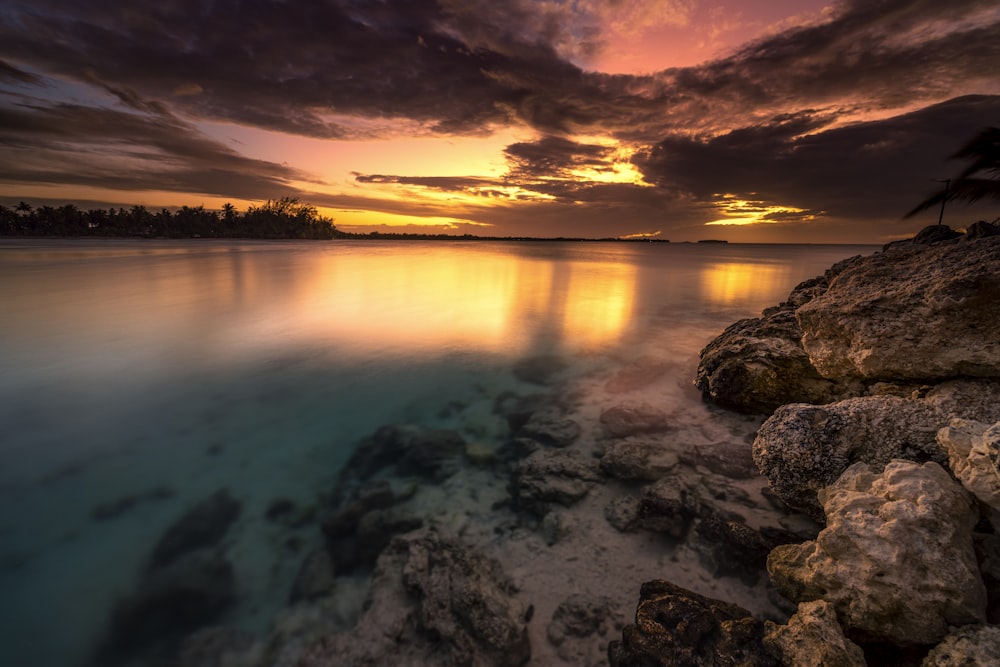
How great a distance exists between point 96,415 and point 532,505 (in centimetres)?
901

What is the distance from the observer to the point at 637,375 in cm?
1023

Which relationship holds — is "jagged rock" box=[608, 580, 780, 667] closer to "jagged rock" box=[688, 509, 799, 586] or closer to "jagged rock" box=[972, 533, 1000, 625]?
"jagged rock" box=[688, 509, 799, 586]

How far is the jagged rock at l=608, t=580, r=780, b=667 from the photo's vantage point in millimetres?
2846

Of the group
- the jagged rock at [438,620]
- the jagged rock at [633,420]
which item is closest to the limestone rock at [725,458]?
the jagged rock at [633,420]

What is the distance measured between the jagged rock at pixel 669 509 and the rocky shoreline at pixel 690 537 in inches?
0.9

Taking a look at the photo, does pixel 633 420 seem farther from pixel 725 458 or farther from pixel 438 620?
pixel 438 620

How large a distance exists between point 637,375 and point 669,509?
230 inches

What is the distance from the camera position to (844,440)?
13.2 feet

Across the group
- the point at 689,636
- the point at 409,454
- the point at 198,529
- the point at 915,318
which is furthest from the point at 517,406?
the point at 915,318

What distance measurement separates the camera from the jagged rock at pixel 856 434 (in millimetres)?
3793

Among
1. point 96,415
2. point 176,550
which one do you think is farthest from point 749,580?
point 96,415

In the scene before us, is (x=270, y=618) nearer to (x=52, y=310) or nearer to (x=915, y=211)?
(x=915, y=211)

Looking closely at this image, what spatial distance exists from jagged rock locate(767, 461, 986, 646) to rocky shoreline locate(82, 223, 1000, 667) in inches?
0.5

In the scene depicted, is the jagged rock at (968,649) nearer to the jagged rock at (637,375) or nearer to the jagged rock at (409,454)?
the jagged rock at (409,454)
